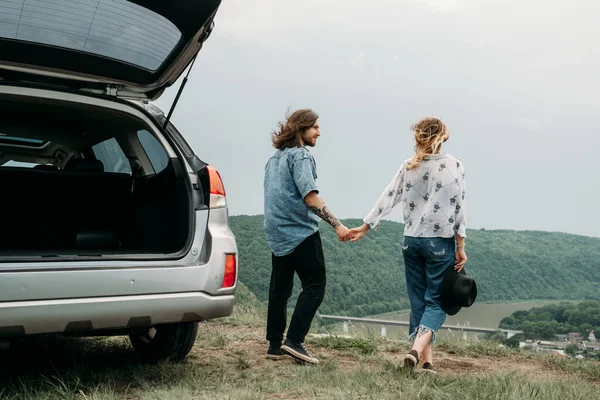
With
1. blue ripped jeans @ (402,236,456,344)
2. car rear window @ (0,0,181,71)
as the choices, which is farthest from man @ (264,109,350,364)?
car rear window @ (0,0,181,71)

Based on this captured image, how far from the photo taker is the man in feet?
14.4

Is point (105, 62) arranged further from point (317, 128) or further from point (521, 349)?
point (521, 349)

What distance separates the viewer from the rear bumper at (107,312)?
294 centimetres

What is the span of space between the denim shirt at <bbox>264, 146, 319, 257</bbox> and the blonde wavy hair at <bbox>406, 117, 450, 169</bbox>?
707 millimetres

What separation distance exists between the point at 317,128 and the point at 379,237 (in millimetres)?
34402

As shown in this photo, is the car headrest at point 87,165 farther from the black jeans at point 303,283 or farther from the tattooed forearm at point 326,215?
the tattooed forearm at point 326,215

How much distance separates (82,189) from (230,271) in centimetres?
170

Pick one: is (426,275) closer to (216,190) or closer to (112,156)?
(216,190)

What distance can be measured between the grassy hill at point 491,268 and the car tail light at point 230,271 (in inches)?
900

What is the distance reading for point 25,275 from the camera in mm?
2980

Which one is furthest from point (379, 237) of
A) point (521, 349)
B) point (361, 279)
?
point (521, 349)

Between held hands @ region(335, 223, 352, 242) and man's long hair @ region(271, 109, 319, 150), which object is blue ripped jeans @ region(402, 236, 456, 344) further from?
man's long hair @ region(271, 109, 319, 150)

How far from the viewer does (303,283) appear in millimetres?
4496

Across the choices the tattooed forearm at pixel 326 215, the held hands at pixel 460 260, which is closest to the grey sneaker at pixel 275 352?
the tattooed forearm at pixel 326 215
